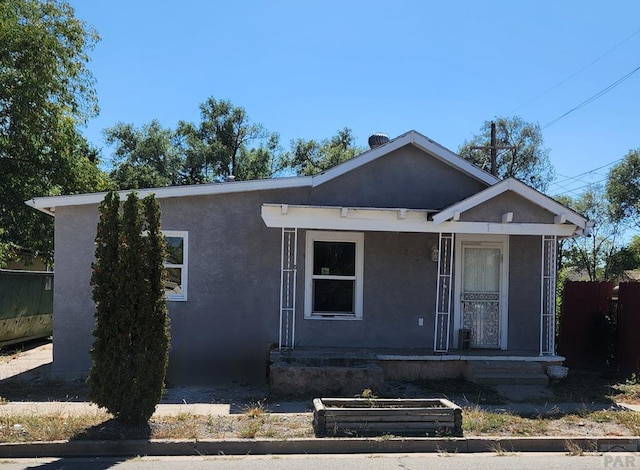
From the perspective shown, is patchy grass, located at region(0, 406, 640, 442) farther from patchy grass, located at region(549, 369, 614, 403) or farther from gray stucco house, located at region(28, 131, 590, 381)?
gray stucco house, located at region(28, 131, 590, 381)

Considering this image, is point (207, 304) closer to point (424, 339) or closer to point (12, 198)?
point (424, 339)

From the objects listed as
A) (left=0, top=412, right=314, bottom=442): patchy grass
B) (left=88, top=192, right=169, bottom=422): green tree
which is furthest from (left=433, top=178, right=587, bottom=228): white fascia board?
(left=88, top=192, right=169, bottom=422): green tree

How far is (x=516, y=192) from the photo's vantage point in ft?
33.0

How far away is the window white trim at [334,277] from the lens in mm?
10758

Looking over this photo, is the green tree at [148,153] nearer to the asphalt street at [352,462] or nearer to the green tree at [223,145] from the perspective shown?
the green tree at [223,145]

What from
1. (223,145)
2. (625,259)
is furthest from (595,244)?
(223,145)

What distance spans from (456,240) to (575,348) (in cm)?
369

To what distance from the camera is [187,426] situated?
6.86 meters

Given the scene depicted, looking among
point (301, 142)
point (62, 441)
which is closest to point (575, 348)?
point (62, 441)

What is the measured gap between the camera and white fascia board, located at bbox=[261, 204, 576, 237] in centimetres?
984

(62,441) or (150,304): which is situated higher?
(150,304)

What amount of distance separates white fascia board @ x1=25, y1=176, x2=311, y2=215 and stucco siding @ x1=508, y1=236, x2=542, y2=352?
443cm

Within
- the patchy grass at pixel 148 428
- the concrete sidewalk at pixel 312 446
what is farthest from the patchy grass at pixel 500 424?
the patchy grass at pixel 148 428

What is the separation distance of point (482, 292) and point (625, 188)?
104ft
